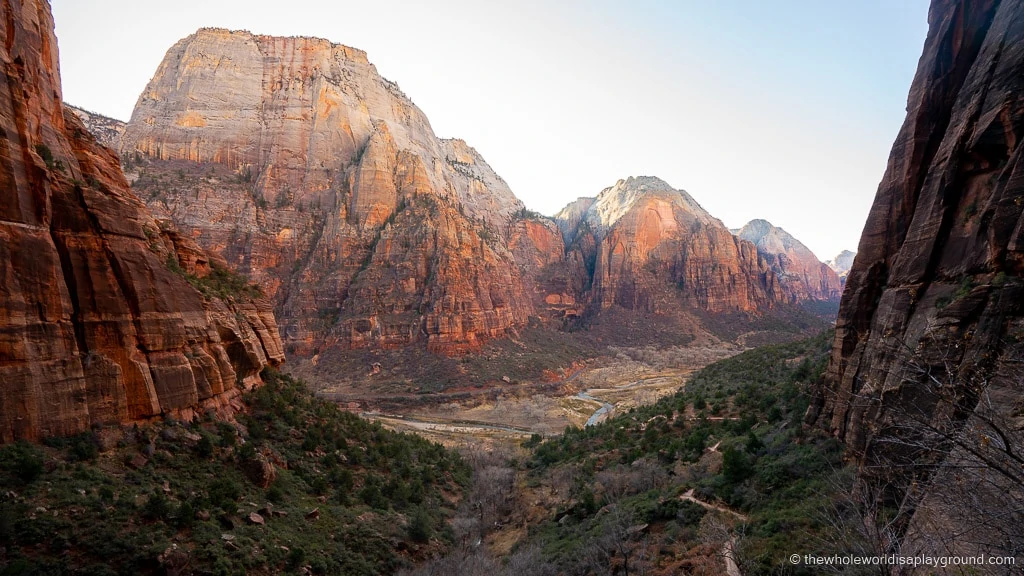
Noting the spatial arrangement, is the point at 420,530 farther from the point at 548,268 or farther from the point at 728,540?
the point at 548,268

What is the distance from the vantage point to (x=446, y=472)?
28.5 metres

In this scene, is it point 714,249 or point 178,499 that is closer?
point 178,499

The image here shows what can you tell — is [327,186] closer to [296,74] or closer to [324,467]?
[296,74]

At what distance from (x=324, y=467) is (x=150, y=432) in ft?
28.3

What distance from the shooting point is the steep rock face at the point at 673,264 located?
115812 mm

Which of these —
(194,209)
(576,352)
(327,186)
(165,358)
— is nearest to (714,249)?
(576,352)

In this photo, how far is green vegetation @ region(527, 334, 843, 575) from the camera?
12648 mm

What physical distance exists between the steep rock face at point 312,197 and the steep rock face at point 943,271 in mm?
60240

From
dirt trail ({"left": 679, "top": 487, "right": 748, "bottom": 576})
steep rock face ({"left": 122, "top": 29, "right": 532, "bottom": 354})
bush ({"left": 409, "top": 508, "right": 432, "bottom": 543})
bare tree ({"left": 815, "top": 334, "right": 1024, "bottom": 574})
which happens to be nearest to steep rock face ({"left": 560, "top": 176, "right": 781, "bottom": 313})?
steep rock face ({"left": 122, "top": 29, "right": 532, "bottom": 354})

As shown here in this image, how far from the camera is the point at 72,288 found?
13.2m


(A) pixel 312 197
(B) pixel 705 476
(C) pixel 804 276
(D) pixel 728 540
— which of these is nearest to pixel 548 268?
(A) pixel 312 197

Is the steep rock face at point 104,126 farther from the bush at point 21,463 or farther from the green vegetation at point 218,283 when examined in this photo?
the bush at point 21,463

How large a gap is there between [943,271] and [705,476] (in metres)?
12.7

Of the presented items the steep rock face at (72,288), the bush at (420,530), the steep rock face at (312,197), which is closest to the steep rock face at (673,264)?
the steep rock face at (312,197)
